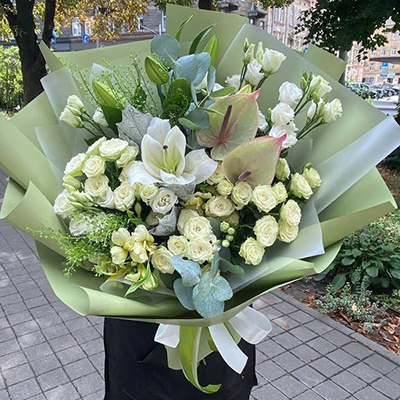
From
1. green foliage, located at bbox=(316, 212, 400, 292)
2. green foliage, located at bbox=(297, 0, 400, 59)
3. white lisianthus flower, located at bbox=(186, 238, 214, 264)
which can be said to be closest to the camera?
white lisianthus flower, located at bbox=(186, 238, 214, 264)

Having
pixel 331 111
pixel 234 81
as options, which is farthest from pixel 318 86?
pixel 234 81

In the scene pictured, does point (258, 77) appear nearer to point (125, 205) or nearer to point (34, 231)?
point (125, 205)

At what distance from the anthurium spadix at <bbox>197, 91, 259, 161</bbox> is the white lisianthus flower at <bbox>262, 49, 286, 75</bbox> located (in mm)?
148

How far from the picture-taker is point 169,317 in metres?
1.07

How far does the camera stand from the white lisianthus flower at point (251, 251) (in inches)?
40.4

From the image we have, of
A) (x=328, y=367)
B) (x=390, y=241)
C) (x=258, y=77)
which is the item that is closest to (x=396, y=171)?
(x=390, y=241)

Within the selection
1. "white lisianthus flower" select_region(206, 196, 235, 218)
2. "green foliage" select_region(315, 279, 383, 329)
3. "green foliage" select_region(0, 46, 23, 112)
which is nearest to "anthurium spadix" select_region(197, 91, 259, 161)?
"white lisianthus flower" select_region(206, 196, 235, 218)

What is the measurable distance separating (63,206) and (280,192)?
0.55 m

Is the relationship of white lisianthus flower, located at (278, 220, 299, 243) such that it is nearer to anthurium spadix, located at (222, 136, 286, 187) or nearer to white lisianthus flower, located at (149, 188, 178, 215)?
anthurium spadix, located at (222, 136, 286, 187)

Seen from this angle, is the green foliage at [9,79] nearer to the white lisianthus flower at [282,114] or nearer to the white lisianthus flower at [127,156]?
the white lisianthus flower at [127,156]

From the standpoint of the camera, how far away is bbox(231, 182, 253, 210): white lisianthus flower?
1069 millimetres

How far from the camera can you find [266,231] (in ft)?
3.45

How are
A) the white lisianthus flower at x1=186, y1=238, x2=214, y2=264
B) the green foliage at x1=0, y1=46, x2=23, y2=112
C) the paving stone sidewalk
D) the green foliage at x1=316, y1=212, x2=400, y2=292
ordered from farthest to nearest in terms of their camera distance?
the green foliage at x1=0, y1=46, x2=23, y2=112 < the green foliage at x1=316, y1=212, x2=400, y2=292 < the paving stone sidewalk < the white lisianthus flower at x1=186, y1=238, x2=214, y2=264

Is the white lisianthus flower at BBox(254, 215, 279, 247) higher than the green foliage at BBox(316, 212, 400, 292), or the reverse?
the white lisianthus flower at BBox(254, 215, 279, 247)
